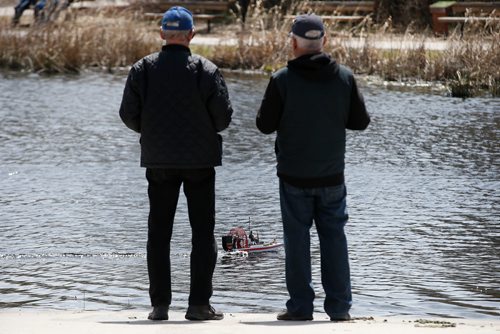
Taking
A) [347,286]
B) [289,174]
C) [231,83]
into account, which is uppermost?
[289,174]

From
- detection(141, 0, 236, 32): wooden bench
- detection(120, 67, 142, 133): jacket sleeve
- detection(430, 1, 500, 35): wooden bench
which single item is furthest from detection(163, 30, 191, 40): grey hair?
detection(141, 0, 236, 32): wooden bench

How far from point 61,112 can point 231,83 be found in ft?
13.6

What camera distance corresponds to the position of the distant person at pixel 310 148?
302 inches

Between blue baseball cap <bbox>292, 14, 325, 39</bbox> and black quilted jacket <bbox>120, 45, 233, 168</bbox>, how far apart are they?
555 millimetres

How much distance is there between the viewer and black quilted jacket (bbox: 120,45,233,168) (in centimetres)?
781

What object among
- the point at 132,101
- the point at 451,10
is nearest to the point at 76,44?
the point at 451,10

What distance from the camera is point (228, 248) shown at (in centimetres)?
1170

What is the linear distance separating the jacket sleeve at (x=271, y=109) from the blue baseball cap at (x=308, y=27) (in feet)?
1.01

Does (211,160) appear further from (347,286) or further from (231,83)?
(231,83)

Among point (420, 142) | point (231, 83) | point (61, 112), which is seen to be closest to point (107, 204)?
point (420, 142)

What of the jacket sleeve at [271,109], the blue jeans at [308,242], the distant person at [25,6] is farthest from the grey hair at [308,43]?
the distant person at [25,6]

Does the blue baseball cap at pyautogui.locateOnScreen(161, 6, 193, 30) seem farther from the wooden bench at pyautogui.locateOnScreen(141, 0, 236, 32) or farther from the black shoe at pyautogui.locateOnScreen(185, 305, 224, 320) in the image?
the wooden bench at pyautogui.locateOnScreen(141, 0, 236, 32)

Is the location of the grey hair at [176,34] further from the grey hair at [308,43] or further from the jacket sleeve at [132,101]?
the grey hair at [308,43]

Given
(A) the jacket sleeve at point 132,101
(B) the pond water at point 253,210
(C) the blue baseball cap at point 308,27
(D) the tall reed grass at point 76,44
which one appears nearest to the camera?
(C) the blue baseball cap at point 308,27
